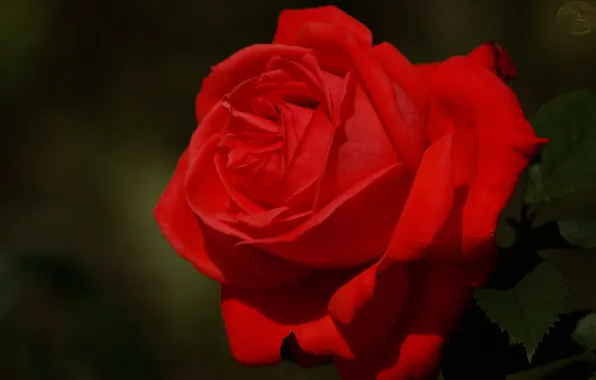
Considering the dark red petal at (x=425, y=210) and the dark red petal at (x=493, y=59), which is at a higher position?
the dark red petal at (x=493, y=59)

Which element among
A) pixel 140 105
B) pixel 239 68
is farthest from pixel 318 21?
pixel 140 105

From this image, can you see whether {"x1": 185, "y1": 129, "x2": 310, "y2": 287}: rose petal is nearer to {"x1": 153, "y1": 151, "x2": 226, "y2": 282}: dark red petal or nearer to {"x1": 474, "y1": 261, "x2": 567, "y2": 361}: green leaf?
{"x1": 153, "y1": 151, "x2": 226, "y2": 282}: dark red petal

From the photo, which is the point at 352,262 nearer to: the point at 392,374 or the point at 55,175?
the point at 392,374

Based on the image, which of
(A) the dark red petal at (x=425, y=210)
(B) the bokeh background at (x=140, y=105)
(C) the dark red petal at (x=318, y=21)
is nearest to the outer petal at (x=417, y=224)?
(A) the dark red petal at (x=425, y=210)

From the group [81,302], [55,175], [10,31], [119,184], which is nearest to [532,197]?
[81,302]

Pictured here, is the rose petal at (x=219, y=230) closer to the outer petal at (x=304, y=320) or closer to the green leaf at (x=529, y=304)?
the outer petal at (x=304, y=320)

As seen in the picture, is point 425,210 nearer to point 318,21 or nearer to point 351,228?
point 351,228
